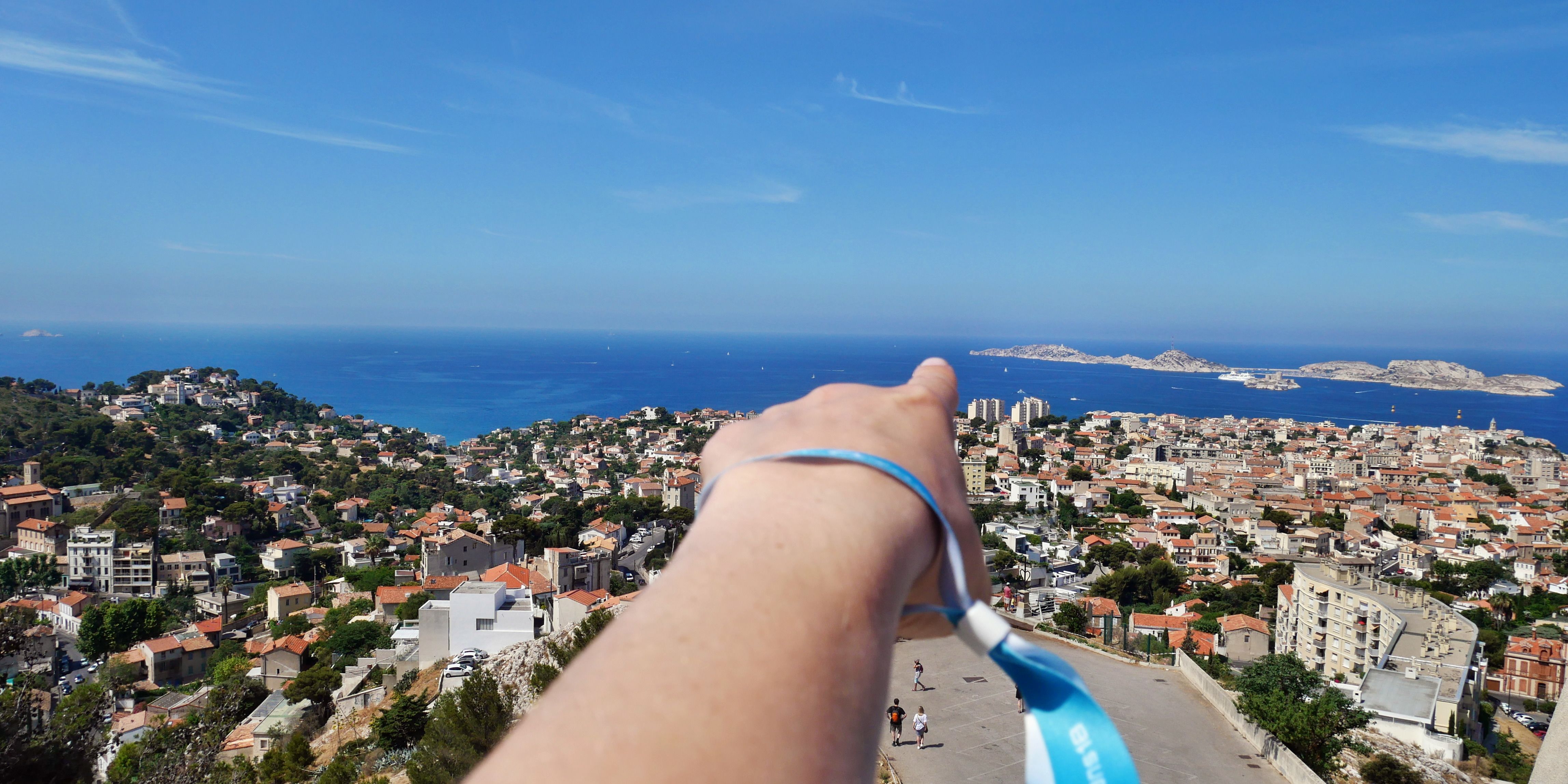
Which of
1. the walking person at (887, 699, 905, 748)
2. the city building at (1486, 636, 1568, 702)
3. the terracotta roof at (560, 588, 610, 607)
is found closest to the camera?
the walking person at (887, 699, 905, 748)

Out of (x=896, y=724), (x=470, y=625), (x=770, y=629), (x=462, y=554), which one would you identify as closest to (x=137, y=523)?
(x=462, y=554)

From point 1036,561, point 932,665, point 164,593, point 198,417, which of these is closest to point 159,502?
point 164,593

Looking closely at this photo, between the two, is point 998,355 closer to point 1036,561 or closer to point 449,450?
point 449,450

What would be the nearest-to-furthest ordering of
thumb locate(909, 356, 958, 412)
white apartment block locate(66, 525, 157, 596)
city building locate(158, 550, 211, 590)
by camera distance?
thumb locate(909, 356, 958, 412) < white apartment block locate(66, 525, 157, 596) < city building locate(158, 550, 211, 590)

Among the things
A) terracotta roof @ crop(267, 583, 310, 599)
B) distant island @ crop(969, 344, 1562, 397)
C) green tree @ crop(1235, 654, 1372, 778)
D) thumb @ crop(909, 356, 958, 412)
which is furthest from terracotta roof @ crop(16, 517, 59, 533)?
distant island @ crop(969, 344, 1562, 397)

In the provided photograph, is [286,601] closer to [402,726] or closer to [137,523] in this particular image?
[137,523]

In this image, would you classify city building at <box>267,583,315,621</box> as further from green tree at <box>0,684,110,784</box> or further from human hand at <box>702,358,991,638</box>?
human hand at <box>702,358,991,638</box>
